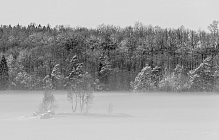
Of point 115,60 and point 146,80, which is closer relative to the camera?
point 146,80

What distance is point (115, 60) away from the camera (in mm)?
148875

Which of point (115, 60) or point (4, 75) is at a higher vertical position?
point (115, 60)

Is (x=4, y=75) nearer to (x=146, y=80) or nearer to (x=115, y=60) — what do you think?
(x=115, y=60)

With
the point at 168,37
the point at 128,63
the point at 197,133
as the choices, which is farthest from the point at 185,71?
the point at 197,133

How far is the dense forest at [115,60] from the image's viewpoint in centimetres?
12975

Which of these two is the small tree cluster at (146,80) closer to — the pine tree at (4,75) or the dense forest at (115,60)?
the dense forest at (115,60)

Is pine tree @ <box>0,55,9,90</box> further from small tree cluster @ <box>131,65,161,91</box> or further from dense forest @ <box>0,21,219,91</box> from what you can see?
small tree cluster @ <box>131,65,161,91</box>

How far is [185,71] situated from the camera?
13800cm

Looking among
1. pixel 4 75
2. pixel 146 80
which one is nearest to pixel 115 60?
pixel 146 80

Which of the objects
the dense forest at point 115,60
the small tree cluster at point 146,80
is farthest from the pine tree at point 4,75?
the small tree cluster at point 146,80

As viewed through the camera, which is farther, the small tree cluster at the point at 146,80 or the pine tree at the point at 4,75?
the pine tree at the point at 4,75

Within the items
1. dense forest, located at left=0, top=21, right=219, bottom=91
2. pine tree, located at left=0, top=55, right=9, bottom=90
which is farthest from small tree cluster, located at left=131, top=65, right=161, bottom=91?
pine tree, located at left=0, top=55, right=9, bottom=90

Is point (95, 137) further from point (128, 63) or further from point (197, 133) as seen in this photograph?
point (128, 63)

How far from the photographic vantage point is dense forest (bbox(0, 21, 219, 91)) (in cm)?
12975
